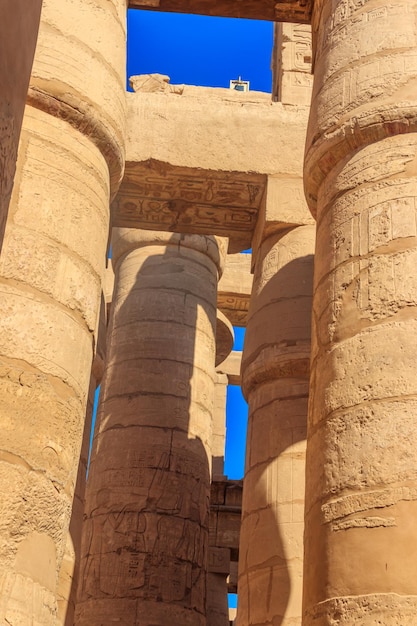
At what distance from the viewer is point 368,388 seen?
4445 mm

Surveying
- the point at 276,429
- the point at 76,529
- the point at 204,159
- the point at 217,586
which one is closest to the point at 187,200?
the point at 204,159

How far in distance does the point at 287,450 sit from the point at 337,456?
11.2 feet

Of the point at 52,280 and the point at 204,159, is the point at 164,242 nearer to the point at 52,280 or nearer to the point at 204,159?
the point at 204,159

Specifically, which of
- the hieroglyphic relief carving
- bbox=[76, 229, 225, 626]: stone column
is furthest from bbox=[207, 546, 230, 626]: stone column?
the hieroglyphic relief carving

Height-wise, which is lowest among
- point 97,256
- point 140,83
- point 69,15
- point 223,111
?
point 97,256

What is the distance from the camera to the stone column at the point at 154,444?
9.01 meters

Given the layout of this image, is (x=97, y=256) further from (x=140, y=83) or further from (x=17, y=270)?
(x=140, y=83)

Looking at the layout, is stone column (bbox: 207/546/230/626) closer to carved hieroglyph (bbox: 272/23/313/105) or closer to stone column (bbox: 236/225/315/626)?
stone column (bbox: 236/225/315/626)

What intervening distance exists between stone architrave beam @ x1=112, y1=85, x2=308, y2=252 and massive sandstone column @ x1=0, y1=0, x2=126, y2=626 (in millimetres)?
2519

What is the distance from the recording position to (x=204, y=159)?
8.86 metres

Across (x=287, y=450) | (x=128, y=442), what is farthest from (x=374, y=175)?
(x=128, y=442)

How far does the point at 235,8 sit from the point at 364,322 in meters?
4.23

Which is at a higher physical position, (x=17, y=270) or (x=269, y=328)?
(x=269, y=328)

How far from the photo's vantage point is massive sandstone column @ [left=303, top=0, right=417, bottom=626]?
13.2ft
